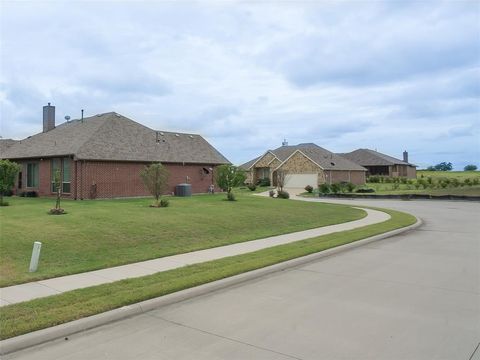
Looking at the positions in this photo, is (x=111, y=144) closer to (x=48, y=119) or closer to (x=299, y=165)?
(x=48, y=119)

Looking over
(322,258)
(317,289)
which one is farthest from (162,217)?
(317,289)

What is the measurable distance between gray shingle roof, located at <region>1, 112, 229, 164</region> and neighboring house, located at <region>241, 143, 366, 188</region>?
21.5 m

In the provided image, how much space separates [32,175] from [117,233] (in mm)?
19586

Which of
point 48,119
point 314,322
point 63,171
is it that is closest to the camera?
point 314,322

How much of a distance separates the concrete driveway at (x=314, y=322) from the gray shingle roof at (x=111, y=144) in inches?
792

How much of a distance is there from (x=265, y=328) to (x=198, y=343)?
0.92 meters

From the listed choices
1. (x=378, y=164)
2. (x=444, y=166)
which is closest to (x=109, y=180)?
(x=378, y=164)

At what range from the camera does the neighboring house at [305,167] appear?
2216 inches

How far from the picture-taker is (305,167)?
57.4m

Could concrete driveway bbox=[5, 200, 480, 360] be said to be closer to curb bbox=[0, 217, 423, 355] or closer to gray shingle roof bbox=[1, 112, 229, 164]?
curb bbox=[0, 217, 423, 355]

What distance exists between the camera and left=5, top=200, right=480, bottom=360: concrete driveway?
15.9ft

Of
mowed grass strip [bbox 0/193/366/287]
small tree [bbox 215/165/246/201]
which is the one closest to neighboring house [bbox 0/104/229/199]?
small tree [bbox 215/165/246/201]

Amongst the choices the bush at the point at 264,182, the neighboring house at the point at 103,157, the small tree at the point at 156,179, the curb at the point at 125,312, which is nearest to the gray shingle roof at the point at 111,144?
the neighboring house at the point at 103,157

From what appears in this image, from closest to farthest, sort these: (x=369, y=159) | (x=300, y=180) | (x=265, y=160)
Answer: (x=300, y=180) < (x=265, y=160) < (x=369, y=159)
